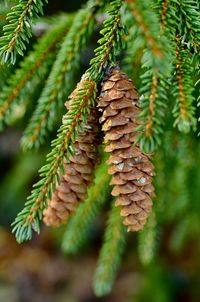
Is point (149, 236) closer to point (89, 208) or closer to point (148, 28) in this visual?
point (89, 208)

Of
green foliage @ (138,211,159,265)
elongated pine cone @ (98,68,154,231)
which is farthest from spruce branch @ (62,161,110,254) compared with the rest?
elongated pine cone @ (98,68,154,231)

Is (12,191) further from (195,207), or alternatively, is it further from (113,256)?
(113,256)

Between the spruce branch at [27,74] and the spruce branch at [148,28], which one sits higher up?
the spruce branch at [148,28]

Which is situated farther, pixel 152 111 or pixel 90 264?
pixel 90 264

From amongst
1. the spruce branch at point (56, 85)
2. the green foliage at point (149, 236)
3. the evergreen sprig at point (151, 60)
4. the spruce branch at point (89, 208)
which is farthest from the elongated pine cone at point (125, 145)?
the green foliage at point (149, 236)

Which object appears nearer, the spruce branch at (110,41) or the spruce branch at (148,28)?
the spruce branch at (148,28)

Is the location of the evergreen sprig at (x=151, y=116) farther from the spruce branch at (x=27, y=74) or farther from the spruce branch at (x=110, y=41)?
the spruce branch at (x=27, y=74)

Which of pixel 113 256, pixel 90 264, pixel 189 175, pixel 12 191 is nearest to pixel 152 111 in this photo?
pixel 113 256
